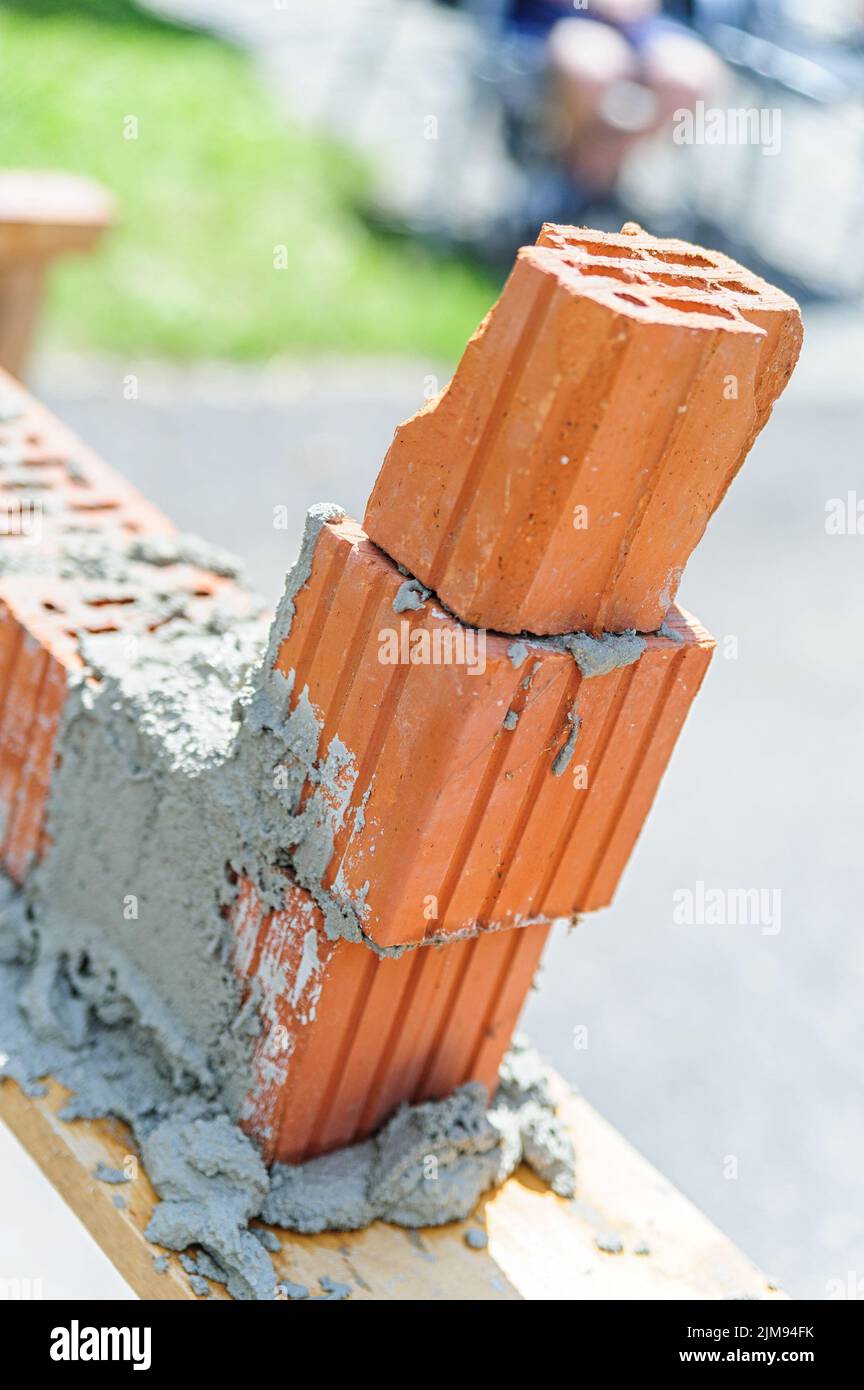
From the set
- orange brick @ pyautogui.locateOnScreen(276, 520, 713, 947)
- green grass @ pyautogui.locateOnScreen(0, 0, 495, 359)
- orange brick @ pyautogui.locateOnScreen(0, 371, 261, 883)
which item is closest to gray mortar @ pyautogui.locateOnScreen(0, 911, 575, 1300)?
orange brick @ pyautogui.locateOnScreen(0, 371, 261, 883)

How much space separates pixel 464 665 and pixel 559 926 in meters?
2.88

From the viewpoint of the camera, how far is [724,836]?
17.3 feet

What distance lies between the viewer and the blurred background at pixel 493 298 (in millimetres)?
4238

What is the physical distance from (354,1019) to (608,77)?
793 centimetres

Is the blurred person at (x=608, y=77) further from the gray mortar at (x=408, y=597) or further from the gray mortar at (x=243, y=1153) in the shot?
the gray mortar at (x=408, y=597)

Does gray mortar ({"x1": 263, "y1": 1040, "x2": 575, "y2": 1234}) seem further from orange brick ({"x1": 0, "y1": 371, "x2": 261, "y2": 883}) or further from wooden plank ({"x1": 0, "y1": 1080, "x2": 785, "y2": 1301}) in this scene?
orange brick ({"x1": 0, "y1": 371, "x2": 261, "y2": 883})

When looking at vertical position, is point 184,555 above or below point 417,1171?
above

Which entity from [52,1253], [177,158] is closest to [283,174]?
[177,158]

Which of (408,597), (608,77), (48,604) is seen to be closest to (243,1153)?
(408,597)

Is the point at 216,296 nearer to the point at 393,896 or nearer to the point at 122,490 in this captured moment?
the point at 122,490

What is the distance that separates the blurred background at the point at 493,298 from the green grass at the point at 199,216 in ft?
0.08

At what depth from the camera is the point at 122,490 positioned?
11.6ft

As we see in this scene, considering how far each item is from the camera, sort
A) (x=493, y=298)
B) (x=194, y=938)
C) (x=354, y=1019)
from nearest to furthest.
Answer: (x=354, y=1019)
(x=194, y=938)
(x=493, y=298)

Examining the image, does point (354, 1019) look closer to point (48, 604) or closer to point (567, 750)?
point (567, 750)
